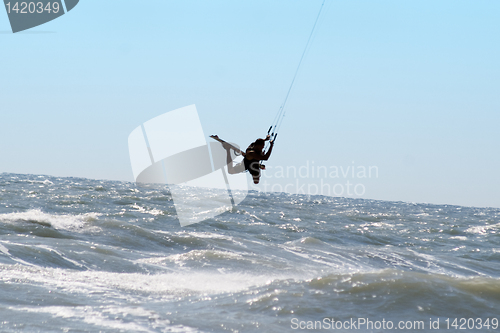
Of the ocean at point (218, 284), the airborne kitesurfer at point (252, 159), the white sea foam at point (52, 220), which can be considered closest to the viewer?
the ocean at point (218, 284)

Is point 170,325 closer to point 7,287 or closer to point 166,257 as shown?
point 7,287

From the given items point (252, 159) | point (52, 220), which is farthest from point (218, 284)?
point (52, 220)

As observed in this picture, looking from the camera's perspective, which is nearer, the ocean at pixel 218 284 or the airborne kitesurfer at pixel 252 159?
the ocean at pixel 218 284

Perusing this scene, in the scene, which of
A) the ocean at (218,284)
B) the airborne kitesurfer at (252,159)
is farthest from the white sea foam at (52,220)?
the airborne kitesurfer at (252,159)

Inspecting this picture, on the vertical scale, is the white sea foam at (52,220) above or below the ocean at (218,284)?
above

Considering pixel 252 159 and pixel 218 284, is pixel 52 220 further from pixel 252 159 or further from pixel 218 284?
pixel 252 159

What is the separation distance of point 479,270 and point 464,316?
7928 mm

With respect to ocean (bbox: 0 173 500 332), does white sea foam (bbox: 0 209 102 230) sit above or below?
above

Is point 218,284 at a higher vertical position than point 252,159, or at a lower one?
lower

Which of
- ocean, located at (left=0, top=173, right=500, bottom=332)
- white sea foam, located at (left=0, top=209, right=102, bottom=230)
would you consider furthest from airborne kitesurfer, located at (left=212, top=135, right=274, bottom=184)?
white sea foam, located at (left=0, top=209, right=102, bottom=230)

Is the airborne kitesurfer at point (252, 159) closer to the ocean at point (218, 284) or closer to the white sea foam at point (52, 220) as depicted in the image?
the ocean at point (218, 284)

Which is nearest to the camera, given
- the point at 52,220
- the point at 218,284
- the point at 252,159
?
the point at 218,284

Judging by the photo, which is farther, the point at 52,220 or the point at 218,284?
the point at 52,220

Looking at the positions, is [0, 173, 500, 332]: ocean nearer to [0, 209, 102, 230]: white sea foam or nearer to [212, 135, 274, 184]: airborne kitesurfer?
[0, 209, 102, 230]: white sea foam
